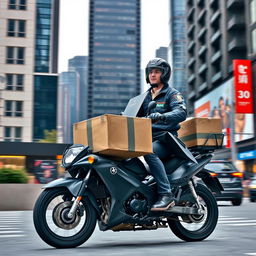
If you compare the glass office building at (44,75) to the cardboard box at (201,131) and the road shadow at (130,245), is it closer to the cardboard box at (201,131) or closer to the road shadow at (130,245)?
the cardboard box at (201,131)

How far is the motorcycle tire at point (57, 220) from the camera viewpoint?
476 centimetres

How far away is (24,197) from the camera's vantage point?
15.6 metres

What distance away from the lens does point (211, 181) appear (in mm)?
6172

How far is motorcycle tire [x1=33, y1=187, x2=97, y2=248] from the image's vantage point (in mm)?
4762

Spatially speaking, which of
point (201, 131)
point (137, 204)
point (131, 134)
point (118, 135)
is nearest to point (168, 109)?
point (201, 131)

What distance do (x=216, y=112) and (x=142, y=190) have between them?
45.1 m

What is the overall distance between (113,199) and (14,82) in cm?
4372

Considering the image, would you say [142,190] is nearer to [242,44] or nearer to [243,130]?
[243,130]

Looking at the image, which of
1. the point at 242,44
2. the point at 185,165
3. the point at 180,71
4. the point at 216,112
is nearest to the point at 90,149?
the point at 185,165

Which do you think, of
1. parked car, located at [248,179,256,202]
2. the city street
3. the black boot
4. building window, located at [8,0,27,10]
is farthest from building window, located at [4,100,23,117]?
the black boot

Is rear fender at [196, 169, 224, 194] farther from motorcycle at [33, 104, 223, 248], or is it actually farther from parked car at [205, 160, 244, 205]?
parked car at [205, 160, 244, 205]

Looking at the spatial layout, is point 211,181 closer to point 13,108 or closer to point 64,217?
point 64,217

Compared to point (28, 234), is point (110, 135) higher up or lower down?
higher up

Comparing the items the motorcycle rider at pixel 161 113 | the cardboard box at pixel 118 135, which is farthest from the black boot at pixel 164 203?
the cardboard box at pixel 118 135
